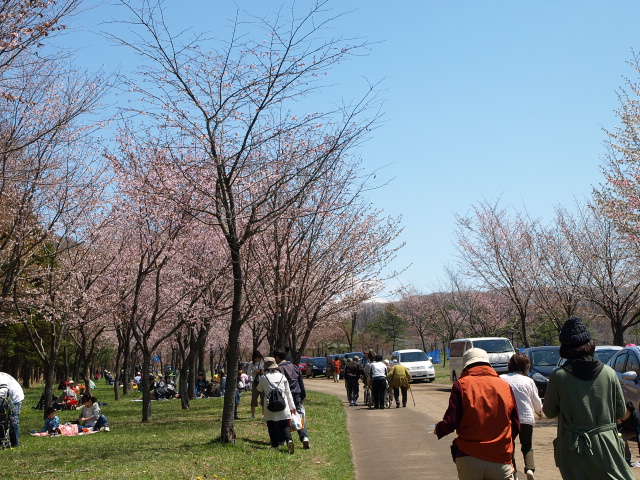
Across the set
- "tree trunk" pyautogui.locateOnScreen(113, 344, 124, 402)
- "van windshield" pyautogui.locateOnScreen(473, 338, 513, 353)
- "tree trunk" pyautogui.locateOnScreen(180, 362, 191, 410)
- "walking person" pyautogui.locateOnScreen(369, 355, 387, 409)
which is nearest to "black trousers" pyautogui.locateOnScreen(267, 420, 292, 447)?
"walking person" pyautogui.locateOnScreen(369, 355, 387, 409)

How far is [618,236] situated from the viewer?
98.9ft

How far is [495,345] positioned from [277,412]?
17.9 metres

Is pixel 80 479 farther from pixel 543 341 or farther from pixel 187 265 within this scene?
pixel 543 341

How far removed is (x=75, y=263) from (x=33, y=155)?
590 centimetres

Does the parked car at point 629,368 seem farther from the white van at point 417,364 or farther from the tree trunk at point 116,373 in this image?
the tree trunk at point 116,373

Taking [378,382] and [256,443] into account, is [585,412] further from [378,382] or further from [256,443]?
→ [378,382]

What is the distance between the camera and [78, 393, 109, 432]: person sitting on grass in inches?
642

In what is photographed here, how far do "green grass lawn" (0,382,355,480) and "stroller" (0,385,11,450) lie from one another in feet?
1.11

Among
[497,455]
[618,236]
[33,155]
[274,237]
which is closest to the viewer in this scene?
[497,455]

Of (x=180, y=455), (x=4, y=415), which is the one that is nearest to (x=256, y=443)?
(x=180, y=455)

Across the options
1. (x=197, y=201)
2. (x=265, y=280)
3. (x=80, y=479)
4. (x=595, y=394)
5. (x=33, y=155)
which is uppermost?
(x=33, y=155)

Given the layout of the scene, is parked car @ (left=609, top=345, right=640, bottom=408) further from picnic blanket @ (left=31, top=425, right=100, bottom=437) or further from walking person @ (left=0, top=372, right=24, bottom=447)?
picnic blanket @ (left=31, top=425, right=100, bottom=437)

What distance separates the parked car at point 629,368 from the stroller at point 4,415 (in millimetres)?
10201

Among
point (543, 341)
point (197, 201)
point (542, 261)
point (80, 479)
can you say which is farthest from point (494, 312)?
point (80, 479)
